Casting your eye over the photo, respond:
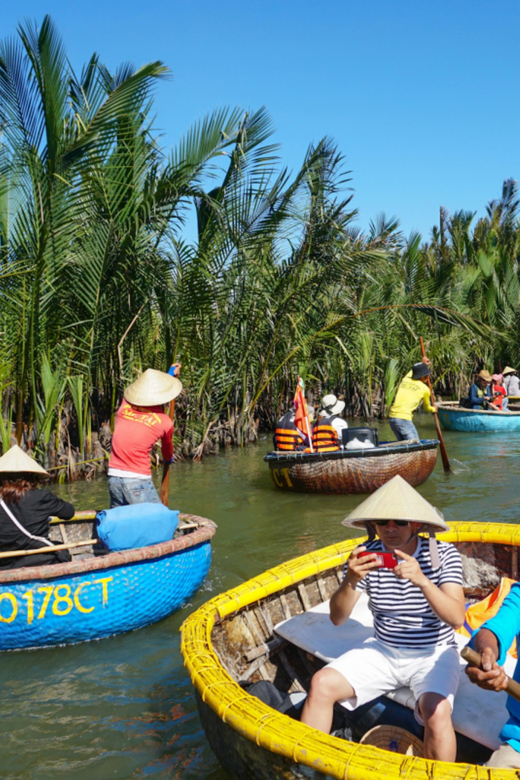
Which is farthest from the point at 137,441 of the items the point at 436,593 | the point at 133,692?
the point at 436,593

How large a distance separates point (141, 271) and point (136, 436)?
203 inches

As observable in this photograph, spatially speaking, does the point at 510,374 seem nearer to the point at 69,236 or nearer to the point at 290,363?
the point at 290,363

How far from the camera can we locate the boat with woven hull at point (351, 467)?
30.4 feet

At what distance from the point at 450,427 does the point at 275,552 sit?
10.4 meters

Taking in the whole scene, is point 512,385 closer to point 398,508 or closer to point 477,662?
point 398,508

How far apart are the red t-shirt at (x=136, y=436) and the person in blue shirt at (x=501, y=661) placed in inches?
144

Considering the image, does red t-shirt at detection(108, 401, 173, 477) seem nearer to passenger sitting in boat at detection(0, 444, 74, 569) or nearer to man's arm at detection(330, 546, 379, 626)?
passenger sitting in boat at detection(0, 444, 74, 569)

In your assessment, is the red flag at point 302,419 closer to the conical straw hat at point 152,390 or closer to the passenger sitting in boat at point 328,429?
the passenger sitting in boat at point 328,429

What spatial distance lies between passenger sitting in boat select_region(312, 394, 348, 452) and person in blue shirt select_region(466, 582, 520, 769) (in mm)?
6909

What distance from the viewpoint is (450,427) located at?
16391mm

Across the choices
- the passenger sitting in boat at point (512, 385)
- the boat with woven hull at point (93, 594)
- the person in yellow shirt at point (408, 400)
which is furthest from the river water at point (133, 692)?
the passenger sitting in boat at point (512, 385)

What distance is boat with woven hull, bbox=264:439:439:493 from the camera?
926cm

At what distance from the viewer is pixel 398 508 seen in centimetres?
311

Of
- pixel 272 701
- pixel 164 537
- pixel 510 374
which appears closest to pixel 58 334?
pixel 164 537
